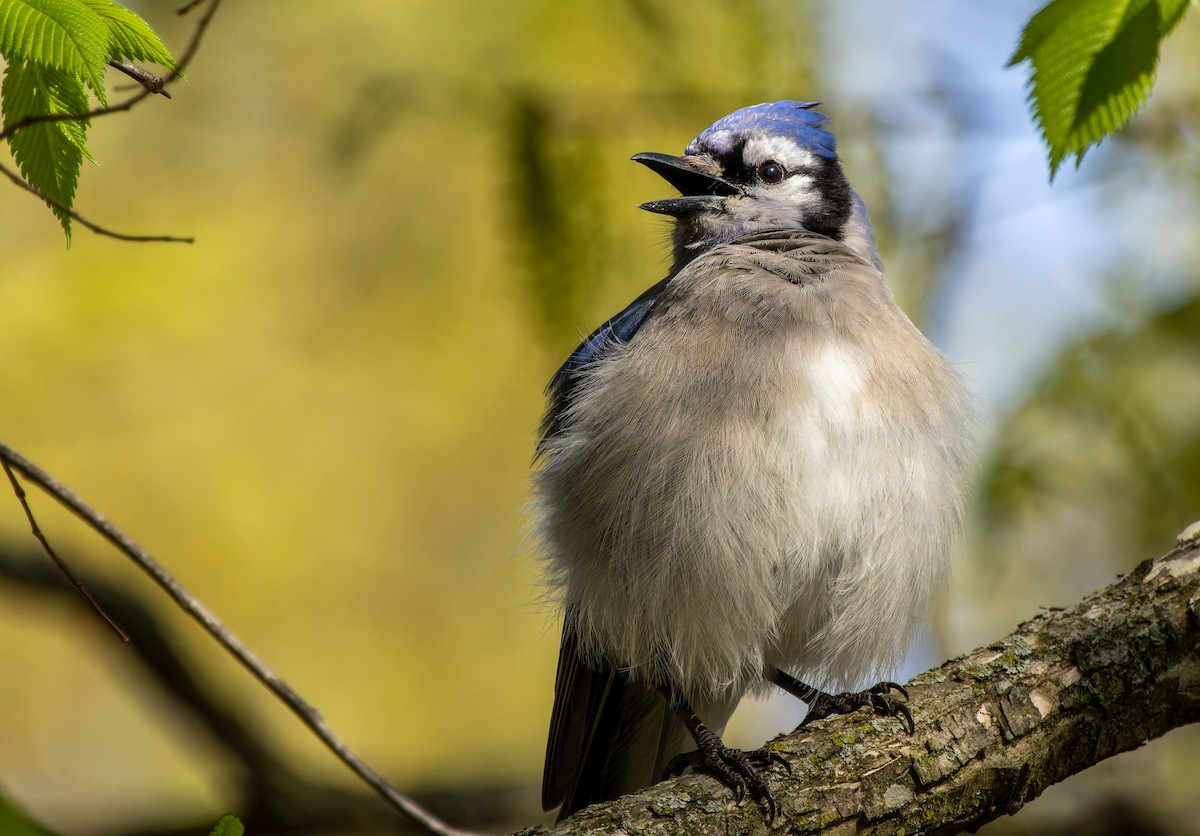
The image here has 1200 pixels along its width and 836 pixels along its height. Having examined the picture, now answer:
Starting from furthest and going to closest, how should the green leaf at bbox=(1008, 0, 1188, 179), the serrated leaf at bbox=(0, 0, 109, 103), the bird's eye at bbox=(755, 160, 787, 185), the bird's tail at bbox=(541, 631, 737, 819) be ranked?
the bird's eye at bbox=(755, 160, 787, 185), the bird's tail at bbox=(541, 631, 737, 819), the green leaf at bbox=(1008, 0, 1188, 179), the serrated leaf at bbox=(0, 0, 109, 103)

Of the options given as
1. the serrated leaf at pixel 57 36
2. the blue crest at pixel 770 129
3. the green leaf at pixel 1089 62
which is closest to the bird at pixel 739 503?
the blue crest at pixel 770 129

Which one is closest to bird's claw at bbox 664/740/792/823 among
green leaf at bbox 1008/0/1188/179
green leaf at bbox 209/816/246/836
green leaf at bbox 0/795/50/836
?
green leaf at bbox 209/816/246/836

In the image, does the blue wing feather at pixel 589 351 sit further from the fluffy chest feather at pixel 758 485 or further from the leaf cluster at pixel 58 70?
the leaf cluster at pixel 58 70

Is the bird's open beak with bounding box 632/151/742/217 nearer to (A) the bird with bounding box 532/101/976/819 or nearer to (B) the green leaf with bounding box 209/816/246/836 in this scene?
(A) the bird with bounding box 532/101/976/819

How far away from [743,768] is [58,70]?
2412mm

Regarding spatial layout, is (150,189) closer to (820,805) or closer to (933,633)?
(933,633)

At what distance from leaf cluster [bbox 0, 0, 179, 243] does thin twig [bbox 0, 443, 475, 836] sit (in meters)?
0.56

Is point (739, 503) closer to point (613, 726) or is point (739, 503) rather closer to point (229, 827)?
point (613, 726)

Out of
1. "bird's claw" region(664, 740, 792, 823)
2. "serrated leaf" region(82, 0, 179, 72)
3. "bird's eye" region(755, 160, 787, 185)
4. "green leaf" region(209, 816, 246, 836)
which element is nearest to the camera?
"green leaf" region(209, 816, 246, 836)

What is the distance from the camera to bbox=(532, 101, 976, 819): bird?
375cm

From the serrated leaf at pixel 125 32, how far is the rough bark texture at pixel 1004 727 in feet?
7.32

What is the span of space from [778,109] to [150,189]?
5.48 metres

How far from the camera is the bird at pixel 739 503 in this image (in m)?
3.75

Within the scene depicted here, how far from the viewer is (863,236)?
491cm
